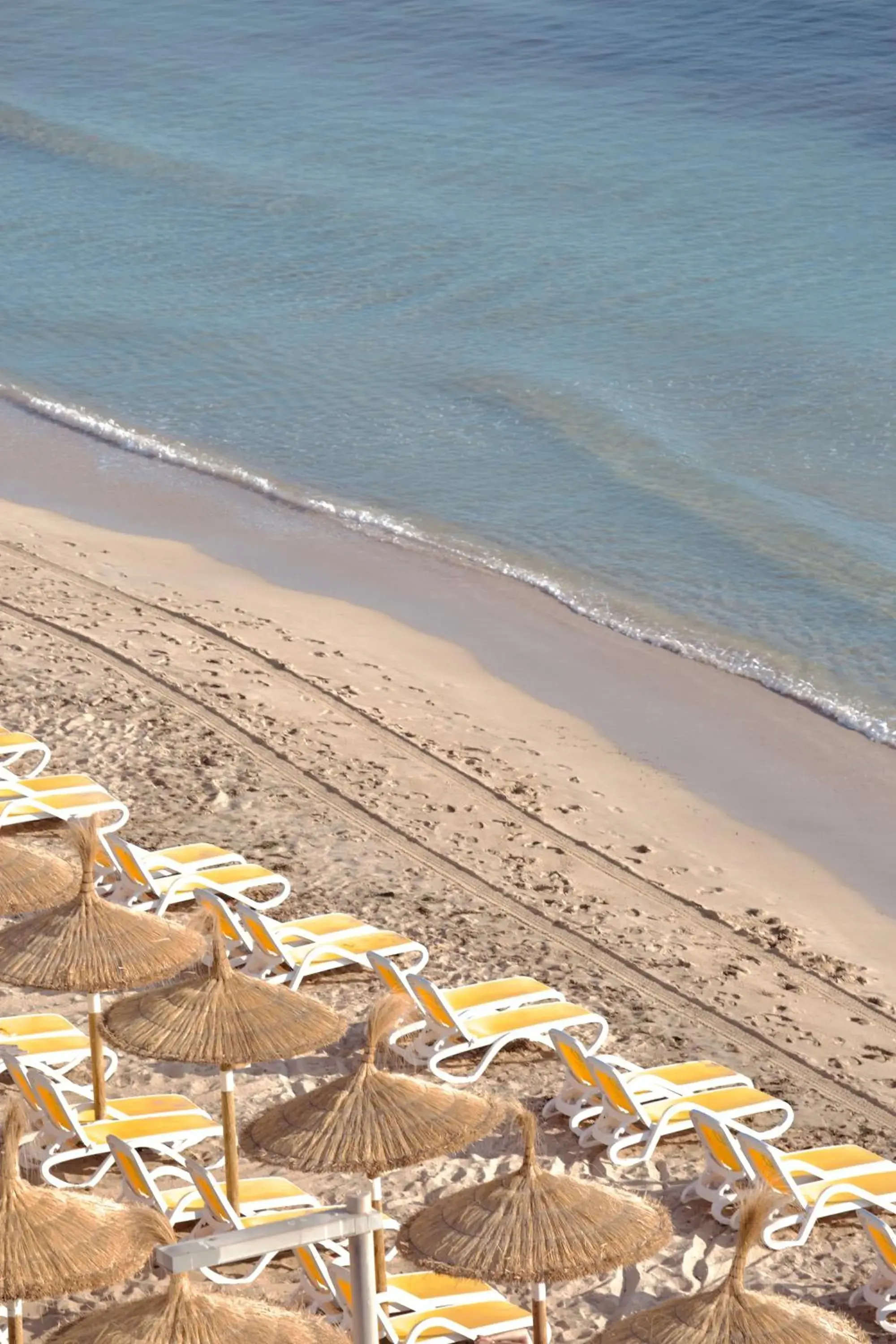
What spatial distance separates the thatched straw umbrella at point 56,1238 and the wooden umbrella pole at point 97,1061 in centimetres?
248

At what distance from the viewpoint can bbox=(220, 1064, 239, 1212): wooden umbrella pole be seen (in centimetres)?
787

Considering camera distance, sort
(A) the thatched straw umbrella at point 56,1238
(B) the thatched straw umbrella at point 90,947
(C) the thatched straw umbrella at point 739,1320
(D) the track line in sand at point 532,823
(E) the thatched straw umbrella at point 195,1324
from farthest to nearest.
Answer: (D) the track line in sand at point 532,823 → (B) the thatched straw umbrella at point 90,947 → (A) the thatched straw umbrella at point 56,1238 → (C) the thatched straw umbrella at point 739,1320 → (E) the thatched straw umbrella at point 195,1324

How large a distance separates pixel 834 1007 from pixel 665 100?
38.9m

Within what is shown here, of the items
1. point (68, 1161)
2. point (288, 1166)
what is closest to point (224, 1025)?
point (288, 1166)

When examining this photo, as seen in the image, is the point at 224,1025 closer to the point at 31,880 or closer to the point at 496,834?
the point at 31,880

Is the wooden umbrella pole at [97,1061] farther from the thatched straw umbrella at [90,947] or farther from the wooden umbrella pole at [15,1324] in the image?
the wooden umbrella pole at [15,1324]

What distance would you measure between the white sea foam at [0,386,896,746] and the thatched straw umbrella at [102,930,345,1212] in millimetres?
8663

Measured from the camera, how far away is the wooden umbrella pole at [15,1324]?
657cm

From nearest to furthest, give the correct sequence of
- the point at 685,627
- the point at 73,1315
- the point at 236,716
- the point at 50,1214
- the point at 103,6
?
the point at 50,1214 < the point at 73,1315 < the point at 236,716 < the point at 685,627 < the point at 103,6

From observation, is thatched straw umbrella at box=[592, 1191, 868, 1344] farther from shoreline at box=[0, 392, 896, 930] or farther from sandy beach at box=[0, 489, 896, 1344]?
shoreline at box=[0, 392, 896, 930]

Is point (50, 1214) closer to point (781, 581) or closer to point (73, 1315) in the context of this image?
point (73, 1315)

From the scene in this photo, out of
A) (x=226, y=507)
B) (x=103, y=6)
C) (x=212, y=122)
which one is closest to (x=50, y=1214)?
(x=226, y=507)

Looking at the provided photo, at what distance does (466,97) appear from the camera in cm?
4741

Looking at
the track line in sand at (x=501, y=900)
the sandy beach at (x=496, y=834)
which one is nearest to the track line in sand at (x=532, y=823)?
the sandy beach at (x=496, y=834)
